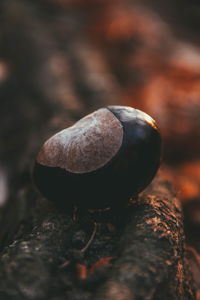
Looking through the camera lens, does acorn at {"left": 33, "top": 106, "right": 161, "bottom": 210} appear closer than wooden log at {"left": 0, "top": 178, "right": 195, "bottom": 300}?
No

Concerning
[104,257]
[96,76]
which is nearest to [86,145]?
[104,257]

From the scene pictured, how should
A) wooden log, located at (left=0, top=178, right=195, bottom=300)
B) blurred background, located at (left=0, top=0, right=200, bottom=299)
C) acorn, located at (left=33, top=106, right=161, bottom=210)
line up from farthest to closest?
blurred background, located at (left=0, top=0, right=200, bottom=299)
acorn, located at (left=33, top=106, right=161, bottom=210)
wooden log, located at (left=0, top=178, right=195, bottom=300)

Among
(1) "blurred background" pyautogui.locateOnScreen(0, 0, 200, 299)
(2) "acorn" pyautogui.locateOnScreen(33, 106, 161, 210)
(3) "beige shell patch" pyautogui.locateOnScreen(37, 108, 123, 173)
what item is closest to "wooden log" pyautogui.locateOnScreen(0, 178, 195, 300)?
(2) "acorn" pyautogui.locateOnScreen(33, 106, 161, 210)

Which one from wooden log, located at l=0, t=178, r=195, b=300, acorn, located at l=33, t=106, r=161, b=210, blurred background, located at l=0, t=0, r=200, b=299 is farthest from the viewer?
blurred background, located at l=0, t=0, r=200, b=299

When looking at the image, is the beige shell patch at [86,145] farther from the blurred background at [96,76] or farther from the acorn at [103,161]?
the blurred background at [96,76]

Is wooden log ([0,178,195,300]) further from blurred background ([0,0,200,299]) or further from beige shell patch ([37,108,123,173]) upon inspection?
blurred background ([0,0,200,299])

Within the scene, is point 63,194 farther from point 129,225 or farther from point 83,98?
point 83,98

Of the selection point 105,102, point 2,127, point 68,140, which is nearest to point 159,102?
point 105,102

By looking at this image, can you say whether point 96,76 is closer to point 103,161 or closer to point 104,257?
point 103,161
